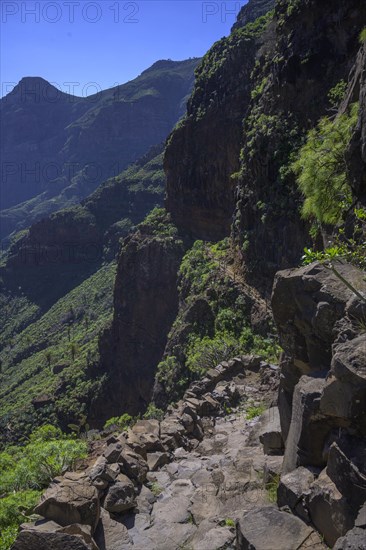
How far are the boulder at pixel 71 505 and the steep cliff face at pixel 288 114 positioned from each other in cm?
1904

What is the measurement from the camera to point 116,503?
761 cm

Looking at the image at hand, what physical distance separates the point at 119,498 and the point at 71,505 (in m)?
1.08

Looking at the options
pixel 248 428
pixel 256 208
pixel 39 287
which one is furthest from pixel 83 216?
pixel 248 428

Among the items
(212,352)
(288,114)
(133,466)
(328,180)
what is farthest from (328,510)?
(288,114)

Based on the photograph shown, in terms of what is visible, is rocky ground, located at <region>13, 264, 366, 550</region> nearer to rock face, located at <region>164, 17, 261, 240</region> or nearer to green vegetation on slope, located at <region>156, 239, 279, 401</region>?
green vegetation on slope, located at <region>156, 239, 279, 401</region>

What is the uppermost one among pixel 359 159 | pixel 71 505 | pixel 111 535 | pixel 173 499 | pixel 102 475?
pixel 359 159

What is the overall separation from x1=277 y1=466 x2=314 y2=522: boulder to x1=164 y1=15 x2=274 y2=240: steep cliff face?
37806 millimetres

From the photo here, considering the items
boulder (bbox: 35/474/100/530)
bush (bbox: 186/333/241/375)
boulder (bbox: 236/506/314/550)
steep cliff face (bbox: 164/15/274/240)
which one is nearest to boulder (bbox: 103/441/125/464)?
boulder (bbox: 35/474/100/530)

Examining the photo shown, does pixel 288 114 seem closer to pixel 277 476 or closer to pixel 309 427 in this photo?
pixel 277 476

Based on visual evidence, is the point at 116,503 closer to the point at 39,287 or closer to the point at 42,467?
the point at 42,467

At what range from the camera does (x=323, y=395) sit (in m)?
5.57

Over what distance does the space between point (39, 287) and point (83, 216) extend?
68.1 ft

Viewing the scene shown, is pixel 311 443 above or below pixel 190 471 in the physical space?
above

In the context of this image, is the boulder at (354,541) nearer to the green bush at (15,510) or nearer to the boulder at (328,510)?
the boulder at (328,510)
